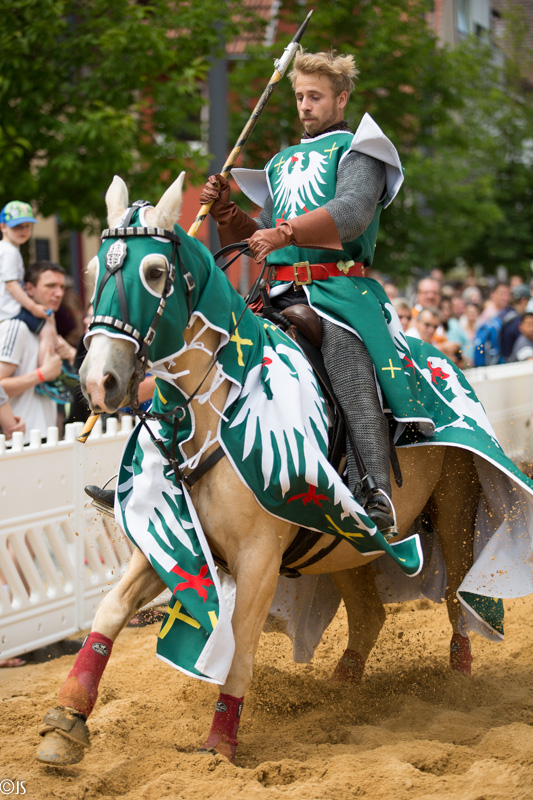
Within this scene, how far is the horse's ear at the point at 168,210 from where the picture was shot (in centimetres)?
330

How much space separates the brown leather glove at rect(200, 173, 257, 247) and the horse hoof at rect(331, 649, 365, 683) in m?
2.28

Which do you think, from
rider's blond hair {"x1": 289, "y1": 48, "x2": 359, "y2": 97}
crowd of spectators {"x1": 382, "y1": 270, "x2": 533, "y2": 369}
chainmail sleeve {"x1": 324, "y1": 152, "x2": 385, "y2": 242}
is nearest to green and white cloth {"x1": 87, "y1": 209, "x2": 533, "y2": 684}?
chainmail sleeve {"x1": 324, "y1": 152, "x2": 385, "y2": 242}

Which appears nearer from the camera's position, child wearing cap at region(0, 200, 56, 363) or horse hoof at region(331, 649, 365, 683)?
horse hoof at region(331, 649, 365, 683)

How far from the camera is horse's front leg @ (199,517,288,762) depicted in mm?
3594

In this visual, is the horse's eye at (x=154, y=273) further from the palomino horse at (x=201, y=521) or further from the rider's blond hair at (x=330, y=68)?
the rider's blond hair at (x=330, y=68)

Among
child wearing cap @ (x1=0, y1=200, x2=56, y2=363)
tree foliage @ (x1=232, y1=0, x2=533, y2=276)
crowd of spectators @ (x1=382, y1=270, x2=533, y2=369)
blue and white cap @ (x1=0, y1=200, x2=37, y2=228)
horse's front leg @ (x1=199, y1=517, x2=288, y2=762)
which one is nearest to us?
horse's front leg @ (x1=199, y1=517, x2=288, y2=762)

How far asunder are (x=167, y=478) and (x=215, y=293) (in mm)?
731

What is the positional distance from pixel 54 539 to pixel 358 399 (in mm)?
2877

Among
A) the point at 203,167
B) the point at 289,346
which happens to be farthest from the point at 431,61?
the point at 289,346

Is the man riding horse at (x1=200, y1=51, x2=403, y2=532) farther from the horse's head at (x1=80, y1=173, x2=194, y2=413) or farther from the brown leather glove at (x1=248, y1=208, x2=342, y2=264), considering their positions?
the horse's head at (x1=80, y1=173, x2=194, y2=413)

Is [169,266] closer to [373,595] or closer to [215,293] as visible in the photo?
[215,293]

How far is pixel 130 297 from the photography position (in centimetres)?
319

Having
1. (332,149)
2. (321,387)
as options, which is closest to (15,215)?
(332,149)

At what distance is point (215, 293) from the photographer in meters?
3.55
